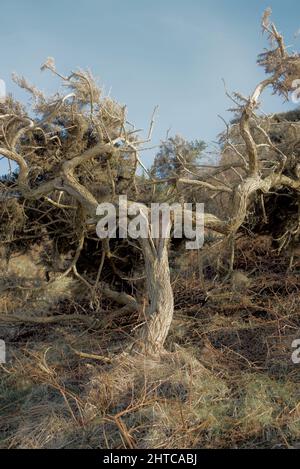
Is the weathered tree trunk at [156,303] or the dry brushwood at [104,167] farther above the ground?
the dry brushwood at [104,167]

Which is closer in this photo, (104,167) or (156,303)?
(156,303)

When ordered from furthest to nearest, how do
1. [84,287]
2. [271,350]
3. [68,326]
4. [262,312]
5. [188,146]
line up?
1. [188,146]
2. [84,287]
3. [68,326]
4. [262,312]
5. [271,350]

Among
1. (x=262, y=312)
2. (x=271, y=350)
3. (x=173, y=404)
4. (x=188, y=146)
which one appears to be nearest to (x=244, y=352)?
(x=271, y=350)

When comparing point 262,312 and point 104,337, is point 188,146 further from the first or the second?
point 104,337

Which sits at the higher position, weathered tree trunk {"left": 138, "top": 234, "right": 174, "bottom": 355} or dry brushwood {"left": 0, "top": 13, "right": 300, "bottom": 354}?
dry brushwood {"left": 0, "top": 13, "right": 300, "bottom": 354}

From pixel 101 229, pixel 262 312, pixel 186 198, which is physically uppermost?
pixel 186 198

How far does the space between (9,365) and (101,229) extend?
190 cm

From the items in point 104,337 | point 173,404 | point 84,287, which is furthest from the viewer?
point 84,287

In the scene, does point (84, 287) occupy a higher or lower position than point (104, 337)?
higher

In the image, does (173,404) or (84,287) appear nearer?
(173,404)

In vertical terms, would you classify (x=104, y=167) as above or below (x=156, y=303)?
above

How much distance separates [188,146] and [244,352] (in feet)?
13.2

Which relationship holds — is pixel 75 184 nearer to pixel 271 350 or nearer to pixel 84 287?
pixel 84 287

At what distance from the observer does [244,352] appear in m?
5.29
